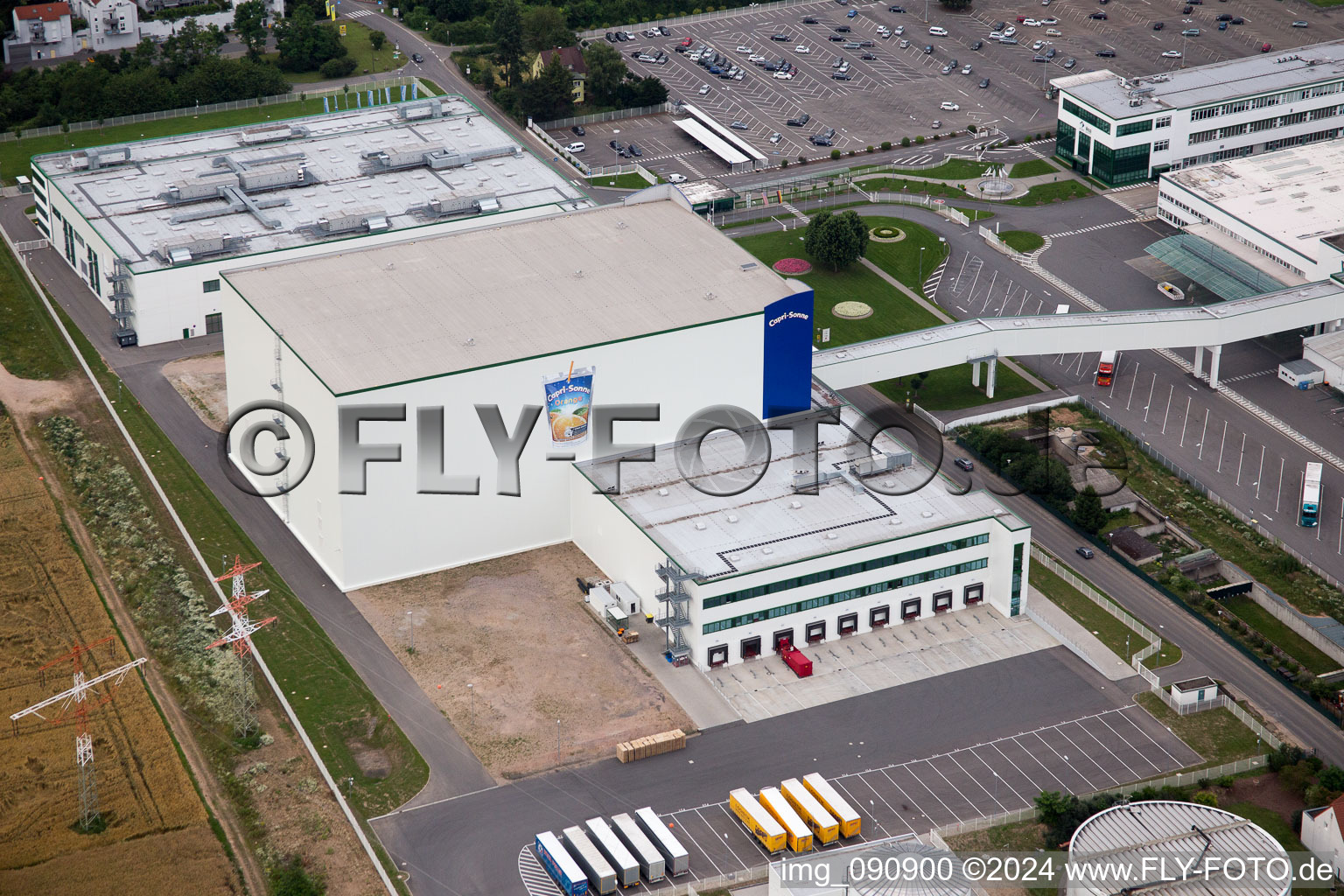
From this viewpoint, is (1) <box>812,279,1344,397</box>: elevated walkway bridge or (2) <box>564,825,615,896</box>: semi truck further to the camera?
(1) <box>812,279,1344,397</box>: elevated walkway bridge

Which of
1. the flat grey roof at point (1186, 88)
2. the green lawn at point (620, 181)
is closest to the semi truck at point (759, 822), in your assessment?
the green lawn at point (620, 181)

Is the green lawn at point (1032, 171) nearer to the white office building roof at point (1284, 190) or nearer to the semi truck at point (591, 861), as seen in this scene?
the white office building roof at point (1284, 190)

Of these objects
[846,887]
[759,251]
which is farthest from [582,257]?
[846,887]

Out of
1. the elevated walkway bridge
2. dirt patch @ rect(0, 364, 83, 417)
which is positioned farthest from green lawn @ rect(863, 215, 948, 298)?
dirt patch @ rect(0, 364, 83, 417)

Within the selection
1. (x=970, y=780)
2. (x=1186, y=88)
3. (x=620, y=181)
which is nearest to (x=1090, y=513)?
(x=970, y=780)

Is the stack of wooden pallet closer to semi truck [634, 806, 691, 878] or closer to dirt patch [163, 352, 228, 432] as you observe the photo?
semi truck [634, 806, 691, 878]

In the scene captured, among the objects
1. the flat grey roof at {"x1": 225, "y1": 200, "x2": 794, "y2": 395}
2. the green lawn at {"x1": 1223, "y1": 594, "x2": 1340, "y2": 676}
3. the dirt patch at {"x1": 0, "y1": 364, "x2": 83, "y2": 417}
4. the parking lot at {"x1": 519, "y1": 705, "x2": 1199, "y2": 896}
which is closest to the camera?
the parking lot at {"x1": 519, "y1": 705, "x2": 1199, "y2": 896}
